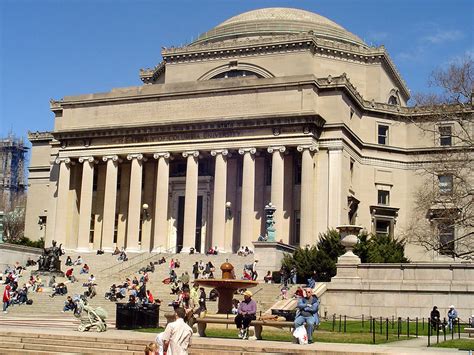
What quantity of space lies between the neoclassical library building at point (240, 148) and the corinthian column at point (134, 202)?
113 millimetres

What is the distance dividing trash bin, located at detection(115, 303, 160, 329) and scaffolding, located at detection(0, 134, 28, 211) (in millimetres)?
103636

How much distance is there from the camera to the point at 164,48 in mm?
75375

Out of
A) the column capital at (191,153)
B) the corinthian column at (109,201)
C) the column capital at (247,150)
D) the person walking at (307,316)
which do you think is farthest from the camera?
the corinthian column at (109,201)

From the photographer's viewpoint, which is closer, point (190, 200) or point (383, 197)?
point (190, 200)

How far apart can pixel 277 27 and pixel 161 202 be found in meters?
22.4

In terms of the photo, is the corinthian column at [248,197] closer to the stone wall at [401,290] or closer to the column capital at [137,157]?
the column capital at [137,157]

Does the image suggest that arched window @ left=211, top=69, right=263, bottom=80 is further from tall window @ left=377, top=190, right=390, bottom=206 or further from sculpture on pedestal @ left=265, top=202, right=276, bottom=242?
sculpture on pedestal @ left=265, top=202, right=276, bottom=242

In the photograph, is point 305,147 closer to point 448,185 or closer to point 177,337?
point 448,185

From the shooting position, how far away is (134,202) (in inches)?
2554

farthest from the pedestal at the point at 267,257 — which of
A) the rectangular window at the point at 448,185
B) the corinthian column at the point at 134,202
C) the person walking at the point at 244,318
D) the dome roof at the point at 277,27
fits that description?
the dome roof at the point at 277,27

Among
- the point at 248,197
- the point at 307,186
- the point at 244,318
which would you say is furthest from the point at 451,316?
the point at 248,197

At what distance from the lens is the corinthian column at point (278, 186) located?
59.7 m

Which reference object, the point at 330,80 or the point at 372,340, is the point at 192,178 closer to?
the point at 330,80

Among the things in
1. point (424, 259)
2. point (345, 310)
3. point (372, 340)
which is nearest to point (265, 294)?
point (345, 310)
